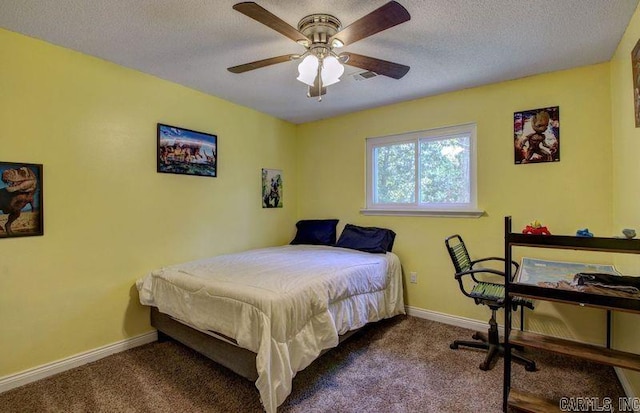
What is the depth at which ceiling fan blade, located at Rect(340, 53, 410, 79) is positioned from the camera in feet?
6.22

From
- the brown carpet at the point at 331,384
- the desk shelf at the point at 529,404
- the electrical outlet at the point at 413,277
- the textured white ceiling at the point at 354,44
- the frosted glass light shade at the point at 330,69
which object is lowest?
the brown carpet at the point at 331,384

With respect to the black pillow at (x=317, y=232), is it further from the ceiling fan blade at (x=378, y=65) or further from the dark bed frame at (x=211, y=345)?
the ceiling fan blade at (x=378, y=65)

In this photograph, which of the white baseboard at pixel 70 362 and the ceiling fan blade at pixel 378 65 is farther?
the white baseboard at pixel 70 362

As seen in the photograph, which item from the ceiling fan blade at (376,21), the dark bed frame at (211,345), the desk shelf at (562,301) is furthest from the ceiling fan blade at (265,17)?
the dark bed frame at (211,345)

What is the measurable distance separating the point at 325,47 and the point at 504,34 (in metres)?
1.22

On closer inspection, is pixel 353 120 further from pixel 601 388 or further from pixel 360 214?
pixel 601 388

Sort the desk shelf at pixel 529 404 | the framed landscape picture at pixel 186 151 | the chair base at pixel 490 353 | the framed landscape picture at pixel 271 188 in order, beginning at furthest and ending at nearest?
the framed landscape picture at pixel 271 188
the framed landscape picture at pixel 186 151
the chair base at pixel 490 353
the desk shelf at pixel 529 404

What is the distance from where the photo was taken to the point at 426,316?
10.7 ft

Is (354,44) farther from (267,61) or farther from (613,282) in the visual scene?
(613,282)

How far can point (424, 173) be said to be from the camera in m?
3.35

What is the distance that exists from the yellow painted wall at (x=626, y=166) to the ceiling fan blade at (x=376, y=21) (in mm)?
1468

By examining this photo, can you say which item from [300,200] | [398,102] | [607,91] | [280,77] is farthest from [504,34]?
[300,200]

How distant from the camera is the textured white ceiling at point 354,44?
178cm

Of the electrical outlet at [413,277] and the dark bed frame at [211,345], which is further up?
the electrical outlet at [413,277]
